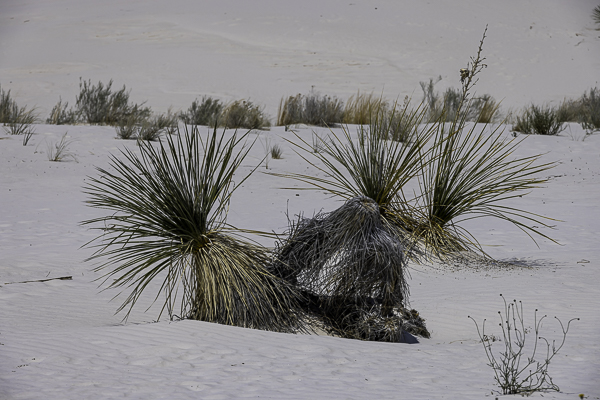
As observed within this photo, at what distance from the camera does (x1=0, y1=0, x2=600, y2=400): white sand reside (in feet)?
10.7

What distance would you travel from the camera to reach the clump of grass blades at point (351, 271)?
4.59m

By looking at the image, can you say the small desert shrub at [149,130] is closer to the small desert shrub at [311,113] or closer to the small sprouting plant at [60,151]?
the small sprouting plant at [60,151]

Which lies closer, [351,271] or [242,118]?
[351,271]

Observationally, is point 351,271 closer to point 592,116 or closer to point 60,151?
point 60,151

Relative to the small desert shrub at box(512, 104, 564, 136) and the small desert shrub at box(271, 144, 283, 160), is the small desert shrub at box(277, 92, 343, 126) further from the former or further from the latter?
the small desert shrub at box(512, 104, 564, 136)

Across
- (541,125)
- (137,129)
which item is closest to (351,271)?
(137,129)

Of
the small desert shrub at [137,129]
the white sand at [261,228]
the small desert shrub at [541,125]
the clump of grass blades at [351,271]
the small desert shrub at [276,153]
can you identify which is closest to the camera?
the white sand at [261,228]

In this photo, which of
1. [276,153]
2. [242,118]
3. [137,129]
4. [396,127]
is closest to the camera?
[396,127]

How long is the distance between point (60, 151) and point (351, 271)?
8.20m

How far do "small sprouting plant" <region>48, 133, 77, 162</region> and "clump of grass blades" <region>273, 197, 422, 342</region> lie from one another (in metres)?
7.71

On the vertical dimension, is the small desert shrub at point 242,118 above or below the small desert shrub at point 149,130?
above

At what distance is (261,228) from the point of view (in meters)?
8.02

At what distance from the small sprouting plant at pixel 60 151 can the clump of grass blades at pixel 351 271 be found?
771 cm

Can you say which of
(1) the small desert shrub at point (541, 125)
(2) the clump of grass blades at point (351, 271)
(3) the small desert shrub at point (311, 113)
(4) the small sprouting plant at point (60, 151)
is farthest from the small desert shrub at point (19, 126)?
(1) the small desert shrub at point (541, 125)
